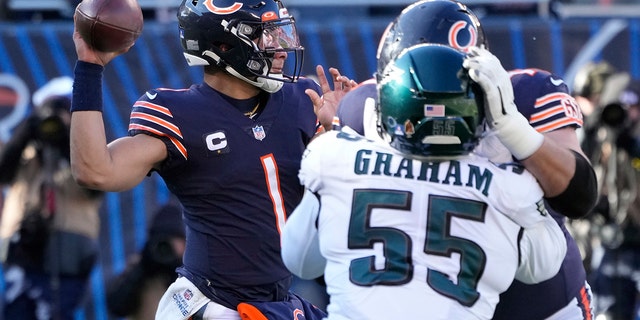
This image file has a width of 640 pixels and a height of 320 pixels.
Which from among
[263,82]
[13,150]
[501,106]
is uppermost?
[501,106]

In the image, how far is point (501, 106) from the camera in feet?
10.2

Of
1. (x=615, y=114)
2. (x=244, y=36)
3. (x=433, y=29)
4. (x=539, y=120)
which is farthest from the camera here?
(x=615, y=114)

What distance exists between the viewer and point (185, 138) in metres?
4.06

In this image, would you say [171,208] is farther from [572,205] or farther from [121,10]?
[572,205]

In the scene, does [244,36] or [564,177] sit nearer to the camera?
[564,177]

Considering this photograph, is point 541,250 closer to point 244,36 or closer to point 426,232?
point 426,232

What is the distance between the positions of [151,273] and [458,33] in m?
3.69

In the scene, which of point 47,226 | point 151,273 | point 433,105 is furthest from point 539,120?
Result: point 47,226

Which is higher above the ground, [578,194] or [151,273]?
[578,194]

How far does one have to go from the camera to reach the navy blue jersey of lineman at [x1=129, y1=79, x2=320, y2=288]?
4090mm

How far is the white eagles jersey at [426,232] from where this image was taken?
122 inches

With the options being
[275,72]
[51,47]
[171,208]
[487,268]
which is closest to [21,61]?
[51,47]

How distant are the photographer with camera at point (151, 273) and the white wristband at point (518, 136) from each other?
12.2 feet

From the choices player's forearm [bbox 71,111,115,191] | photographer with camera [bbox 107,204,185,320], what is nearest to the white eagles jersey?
player's forearm [bbox 71,111,115,191]
